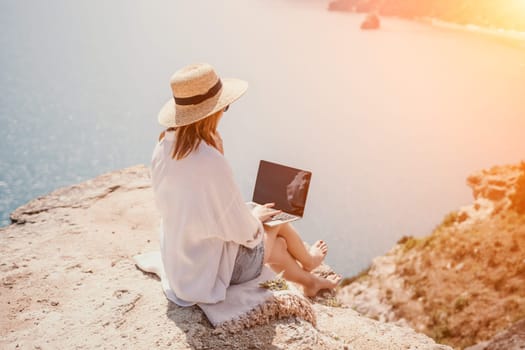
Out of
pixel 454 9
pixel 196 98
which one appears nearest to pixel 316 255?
pixel 196 98

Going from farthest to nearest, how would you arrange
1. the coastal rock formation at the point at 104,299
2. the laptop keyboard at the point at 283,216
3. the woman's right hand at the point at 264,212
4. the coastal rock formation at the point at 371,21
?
the coastal rock formation at the point at 371,21 < the laptop keyboard at the point at 283,216 < the woman's right hand at the point at 264,212 < the coastal rock formation at the point at 104,299

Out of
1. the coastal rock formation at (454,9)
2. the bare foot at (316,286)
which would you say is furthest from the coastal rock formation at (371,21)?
the bare foot at (316,286)

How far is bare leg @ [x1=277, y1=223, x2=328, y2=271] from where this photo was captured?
3.40m

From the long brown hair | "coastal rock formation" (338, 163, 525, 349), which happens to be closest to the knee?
the long brown hair

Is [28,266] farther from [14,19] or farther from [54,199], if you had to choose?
[14,19]

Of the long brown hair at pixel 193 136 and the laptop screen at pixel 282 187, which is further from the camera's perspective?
the laptop screen at pixel 282 187

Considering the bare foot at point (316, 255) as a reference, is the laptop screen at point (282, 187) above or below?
above

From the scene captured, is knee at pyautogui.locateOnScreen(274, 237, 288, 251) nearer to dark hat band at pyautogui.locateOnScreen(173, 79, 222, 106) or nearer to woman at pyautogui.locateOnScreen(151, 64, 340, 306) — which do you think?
woman at pyautogui.locateOnScreen(151, 64, 340, 306)

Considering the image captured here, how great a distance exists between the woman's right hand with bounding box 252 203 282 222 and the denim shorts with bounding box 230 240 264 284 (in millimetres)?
223

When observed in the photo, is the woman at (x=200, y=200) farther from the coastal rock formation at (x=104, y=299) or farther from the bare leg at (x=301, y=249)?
the bare leg at (x=301, y=249)

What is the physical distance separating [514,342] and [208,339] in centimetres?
368

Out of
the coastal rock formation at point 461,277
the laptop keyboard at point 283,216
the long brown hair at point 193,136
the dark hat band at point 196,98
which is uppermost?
the dark hat band at point 196,98

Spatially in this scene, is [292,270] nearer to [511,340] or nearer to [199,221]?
[199,221]

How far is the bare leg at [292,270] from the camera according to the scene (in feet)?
11.0
